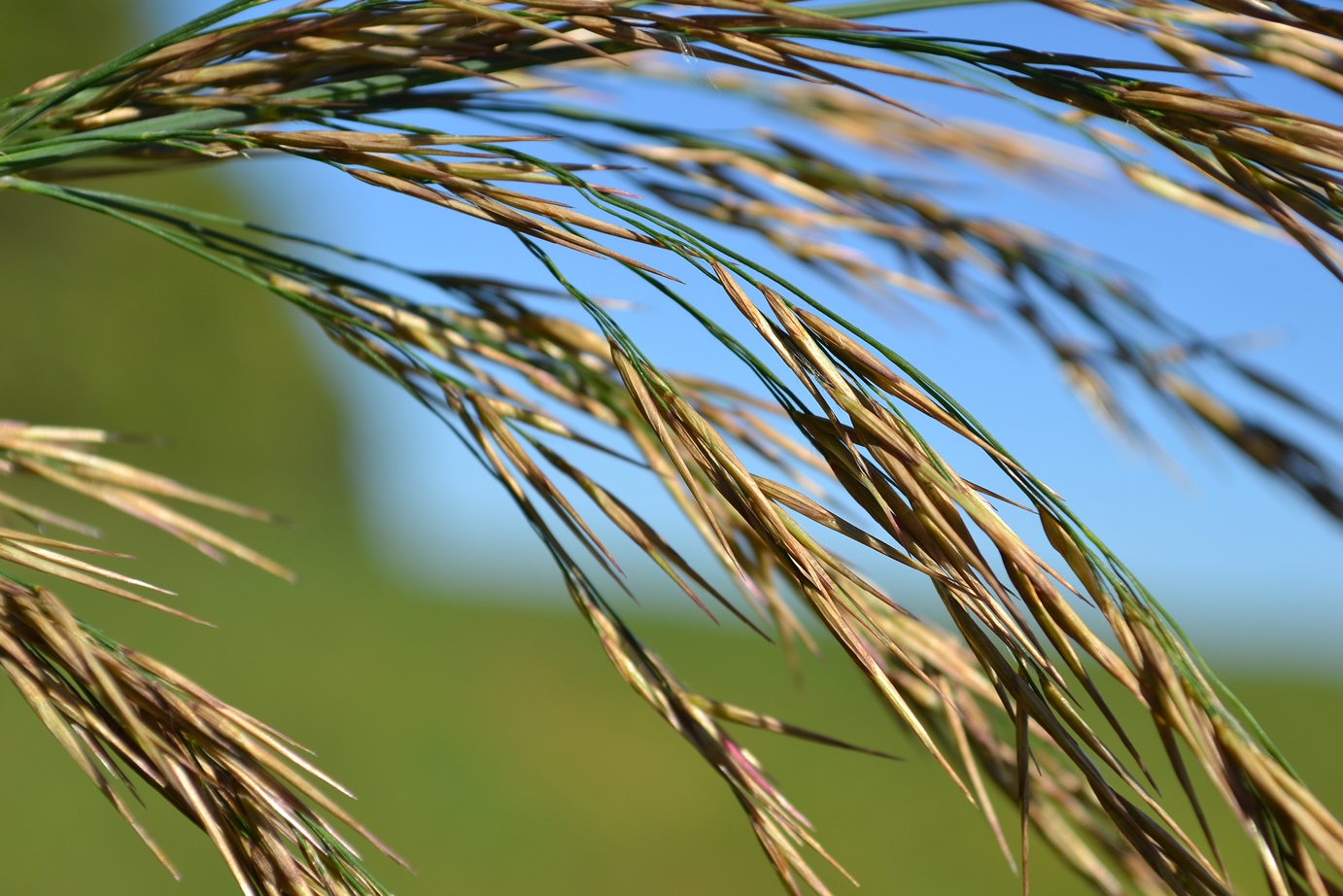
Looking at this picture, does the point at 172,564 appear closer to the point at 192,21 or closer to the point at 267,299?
the point at 267,299

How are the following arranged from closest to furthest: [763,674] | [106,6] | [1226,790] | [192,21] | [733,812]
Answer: [1226,790]
[192,21]
[733,812]
[763,674]
[106,6]

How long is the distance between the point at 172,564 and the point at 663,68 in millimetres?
7235

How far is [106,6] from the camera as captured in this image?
7867 mm

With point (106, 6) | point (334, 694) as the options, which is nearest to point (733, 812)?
point (334, 694)

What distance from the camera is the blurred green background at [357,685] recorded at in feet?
11.5

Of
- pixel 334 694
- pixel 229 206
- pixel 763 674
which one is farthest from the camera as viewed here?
pixel 229 206

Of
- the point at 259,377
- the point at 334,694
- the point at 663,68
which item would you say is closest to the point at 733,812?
the point at 334,694

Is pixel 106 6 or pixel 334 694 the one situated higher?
pixel 106 6

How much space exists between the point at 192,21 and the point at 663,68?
32 centimetres

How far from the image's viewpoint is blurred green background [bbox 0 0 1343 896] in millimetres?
3492

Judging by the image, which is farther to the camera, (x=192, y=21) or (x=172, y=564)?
(x=172, y=564)

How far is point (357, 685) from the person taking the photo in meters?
4.90

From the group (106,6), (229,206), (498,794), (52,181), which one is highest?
(106,6)

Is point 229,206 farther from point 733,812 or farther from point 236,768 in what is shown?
point 236,768
